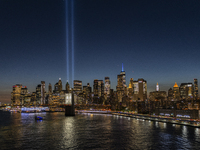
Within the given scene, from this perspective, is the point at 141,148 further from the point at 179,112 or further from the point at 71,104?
the point at 71,104

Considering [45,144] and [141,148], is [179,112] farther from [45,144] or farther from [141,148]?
[45,144]

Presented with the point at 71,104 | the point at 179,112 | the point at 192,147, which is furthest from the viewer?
the point at 71,104

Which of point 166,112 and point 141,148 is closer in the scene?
point 141,148

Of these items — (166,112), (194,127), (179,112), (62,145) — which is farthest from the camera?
(166,112)

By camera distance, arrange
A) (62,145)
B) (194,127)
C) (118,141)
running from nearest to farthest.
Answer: (62,145) < (118,141) < (194,127)

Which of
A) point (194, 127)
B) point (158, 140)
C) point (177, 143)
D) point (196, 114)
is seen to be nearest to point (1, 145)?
point (158, 140)

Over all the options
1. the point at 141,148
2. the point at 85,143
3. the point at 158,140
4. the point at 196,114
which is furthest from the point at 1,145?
the point at 196,114

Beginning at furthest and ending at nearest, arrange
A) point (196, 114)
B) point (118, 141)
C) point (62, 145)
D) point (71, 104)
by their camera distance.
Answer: point (71, 104) < point (196, 114) < point (118, 141) < point (62, 145)

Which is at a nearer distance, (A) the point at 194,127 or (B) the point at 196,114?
(A) the point at 194,127

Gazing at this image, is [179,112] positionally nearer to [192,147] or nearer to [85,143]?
[192,147]
